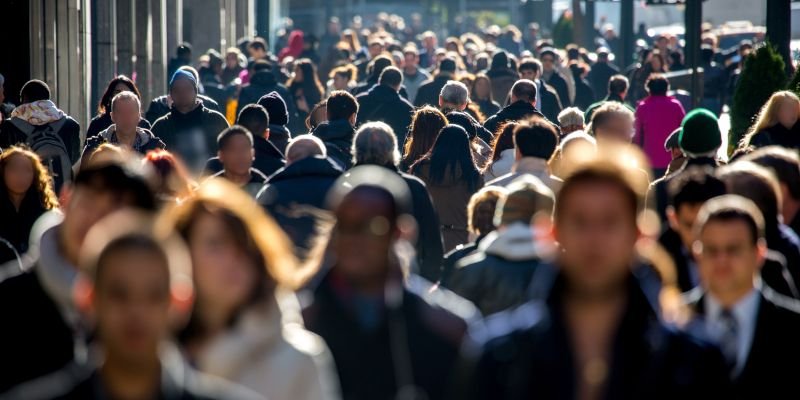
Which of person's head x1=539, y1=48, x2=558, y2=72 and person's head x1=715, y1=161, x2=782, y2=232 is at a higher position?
person's head x1=715, y1=161, x2=782, y2=232

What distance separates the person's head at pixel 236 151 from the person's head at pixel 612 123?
245 cm

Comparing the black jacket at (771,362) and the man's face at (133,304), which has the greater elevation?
the man's face at (133,304)

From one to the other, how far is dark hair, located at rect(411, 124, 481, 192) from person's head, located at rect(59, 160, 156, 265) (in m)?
5.85

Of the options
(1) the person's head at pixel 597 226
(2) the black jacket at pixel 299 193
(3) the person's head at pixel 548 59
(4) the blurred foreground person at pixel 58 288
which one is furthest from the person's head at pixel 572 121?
(3) the person's head at pixel 548 59

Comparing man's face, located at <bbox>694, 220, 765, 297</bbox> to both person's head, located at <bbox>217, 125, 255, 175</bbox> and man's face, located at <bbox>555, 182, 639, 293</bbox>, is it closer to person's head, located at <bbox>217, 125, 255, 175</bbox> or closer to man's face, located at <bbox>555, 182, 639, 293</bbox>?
man's face, located at <bbox>555, 182, 639, 293</bbox>

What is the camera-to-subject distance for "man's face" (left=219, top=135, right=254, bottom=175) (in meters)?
9.80

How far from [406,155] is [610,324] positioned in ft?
27.2

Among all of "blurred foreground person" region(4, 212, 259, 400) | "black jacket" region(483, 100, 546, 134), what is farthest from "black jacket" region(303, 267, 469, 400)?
"black jacket" region(483, 100, 546, 134)

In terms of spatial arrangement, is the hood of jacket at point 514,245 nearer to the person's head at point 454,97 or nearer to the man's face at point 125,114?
the man's face at point 125,114

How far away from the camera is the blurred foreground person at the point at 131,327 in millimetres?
3371

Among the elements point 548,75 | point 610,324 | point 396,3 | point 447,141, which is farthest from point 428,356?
point 396,3

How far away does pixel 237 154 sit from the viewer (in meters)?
9.84

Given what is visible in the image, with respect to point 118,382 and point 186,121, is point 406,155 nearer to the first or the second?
point 186,121

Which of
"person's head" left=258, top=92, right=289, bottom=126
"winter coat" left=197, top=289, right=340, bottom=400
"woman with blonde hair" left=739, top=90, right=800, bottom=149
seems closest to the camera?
"winter coat" left=197, top=289, right=340, bottom=400
